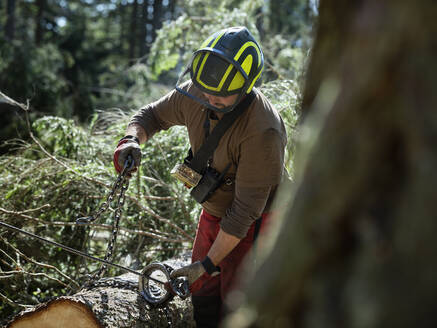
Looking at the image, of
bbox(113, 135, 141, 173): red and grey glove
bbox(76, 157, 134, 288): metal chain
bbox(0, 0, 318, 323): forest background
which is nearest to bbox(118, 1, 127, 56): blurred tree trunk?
bbox(0, 0, 318, 323): forest background

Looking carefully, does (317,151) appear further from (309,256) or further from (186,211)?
(186,211)

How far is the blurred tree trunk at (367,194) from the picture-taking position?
2.65ft

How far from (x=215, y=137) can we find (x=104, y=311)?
51.3 inches

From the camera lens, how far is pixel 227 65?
2.75m

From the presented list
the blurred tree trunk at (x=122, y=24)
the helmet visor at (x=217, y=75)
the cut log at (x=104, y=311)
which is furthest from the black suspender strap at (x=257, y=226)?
the blurred tree trunk at (x=122, y=24)

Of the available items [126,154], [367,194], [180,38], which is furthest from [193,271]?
[180,38]

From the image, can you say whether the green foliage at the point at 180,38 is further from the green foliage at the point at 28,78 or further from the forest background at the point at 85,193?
the green foliage at the point at 28,78

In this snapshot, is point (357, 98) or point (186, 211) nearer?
point (357, 98)

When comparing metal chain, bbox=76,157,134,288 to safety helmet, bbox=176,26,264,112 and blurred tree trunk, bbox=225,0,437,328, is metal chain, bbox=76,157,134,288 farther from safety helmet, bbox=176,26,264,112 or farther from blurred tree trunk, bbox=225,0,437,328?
blurred tree trunk, bbox=225,0,437,328

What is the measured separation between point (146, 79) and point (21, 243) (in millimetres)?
7847

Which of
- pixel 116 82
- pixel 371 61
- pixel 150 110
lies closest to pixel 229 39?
pixel 150 110

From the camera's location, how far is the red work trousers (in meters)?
3.31

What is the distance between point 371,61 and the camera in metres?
0.89

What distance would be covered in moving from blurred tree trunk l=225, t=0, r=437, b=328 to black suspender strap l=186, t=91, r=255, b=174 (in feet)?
6.20
